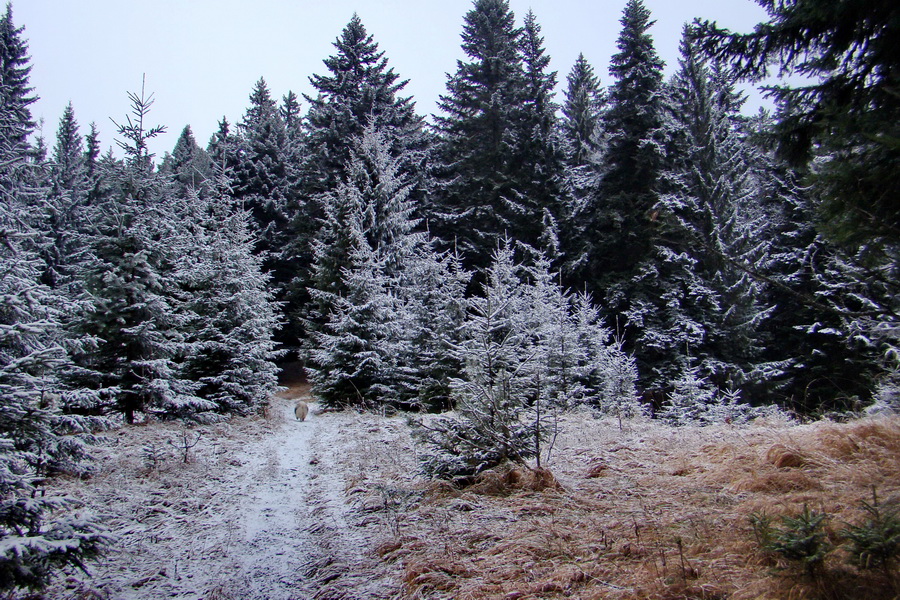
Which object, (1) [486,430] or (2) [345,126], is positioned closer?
(1) [486,430]

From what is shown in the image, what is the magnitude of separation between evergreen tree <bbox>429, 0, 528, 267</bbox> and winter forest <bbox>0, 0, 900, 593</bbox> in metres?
0.19

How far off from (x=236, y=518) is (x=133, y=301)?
9195mm

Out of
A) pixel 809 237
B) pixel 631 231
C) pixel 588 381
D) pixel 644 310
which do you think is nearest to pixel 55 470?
pixel 588 381

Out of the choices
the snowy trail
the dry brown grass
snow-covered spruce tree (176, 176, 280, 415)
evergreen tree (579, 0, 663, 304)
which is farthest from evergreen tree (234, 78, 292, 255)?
the dry brown grass

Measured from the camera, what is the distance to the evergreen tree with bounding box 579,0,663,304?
2453 cm

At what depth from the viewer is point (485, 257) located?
2905 cm

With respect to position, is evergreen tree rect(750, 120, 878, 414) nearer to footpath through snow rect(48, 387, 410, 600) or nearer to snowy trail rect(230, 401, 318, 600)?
footpath through snow rect(48, 387, 410, 600)

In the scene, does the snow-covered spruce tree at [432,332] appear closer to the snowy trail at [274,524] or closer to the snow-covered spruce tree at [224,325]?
the snow-covered spruce tree at [224,325]

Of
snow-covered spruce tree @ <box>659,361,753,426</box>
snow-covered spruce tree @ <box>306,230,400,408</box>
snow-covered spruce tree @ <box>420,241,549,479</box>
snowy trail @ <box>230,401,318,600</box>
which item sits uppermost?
snow-covered spruce tree @ <box>306,230,400,408</box>

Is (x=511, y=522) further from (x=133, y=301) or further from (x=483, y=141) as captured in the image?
(x=483, y=141)

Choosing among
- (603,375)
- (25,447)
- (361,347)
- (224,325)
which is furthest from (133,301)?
(603,375)

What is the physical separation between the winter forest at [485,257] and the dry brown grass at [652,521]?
99 centimetres

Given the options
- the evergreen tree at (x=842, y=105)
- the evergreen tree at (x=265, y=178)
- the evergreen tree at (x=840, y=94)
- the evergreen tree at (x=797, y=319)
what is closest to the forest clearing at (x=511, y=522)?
the evergreen tree at (x=842, y=105)

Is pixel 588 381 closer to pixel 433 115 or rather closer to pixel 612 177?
pixel 612 177
